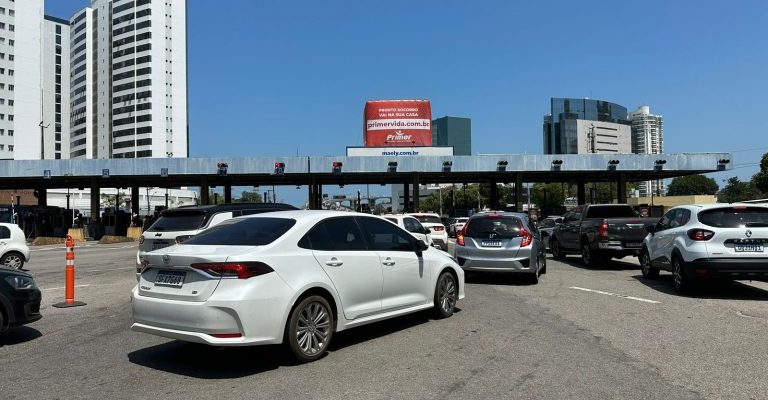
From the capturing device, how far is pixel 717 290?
442 inches

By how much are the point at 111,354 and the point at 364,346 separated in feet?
9.60

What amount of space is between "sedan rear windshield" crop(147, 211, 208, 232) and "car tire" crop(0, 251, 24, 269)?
8.43 m

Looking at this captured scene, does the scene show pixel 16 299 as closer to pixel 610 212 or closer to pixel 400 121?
pixel 610 212

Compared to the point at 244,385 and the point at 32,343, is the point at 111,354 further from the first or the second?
the point at 244,385

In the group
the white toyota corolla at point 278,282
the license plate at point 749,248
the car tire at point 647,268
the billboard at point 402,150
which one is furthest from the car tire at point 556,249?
the billboard at point 402,150

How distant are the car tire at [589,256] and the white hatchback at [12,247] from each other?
53.9ft

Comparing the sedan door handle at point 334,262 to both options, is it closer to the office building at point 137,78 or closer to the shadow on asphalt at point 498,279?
the shadow on asphalt at point 498,279

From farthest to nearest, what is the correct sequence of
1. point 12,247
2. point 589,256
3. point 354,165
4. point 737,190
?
point 737,190, point 354,165, point 12,247, point 589,256

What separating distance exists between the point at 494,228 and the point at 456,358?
6485 mm

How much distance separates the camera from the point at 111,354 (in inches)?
258

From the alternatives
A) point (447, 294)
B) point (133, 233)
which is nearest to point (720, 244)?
point (447, 294)

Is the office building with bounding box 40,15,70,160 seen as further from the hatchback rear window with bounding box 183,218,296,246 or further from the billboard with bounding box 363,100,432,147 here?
the hatchback rear window with bounding box 183,218,296,246

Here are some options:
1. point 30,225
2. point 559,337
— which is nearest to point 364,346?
point 559,337

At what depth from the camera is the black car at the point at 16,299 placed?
6.94m
